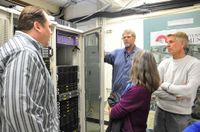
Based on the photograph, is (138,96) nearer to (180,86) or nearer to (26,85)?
(180,86)

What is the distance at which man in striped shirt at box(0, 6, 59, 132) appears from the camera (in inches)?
35.6

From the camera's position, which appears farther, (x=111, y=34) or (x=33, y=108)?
(x=111, y=34)

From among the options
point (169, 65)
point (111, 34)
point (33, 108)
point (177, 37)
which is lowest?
point (33, 108)

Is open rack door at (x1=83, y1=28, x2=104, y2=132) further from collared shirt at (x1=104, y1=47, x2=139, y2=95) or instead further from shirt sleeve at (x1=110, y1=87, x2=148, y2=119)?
shirt sleeve at (x1=110, y1=87, x2=148, y2=119)

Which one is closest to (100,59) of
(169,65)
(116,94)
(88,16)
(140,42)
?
(116,94)

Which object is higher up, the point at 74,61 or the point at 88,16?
the point at 88,16

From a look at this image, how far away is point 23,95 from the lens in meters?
0.90

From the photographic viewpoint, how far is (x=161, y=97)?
83.5 inches

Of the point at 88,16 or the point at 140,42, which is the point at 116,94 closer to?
the point at 140,42

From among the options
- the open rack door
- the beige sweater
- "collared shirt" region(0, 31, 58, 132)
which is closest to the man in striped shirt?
"collared shirt" region(0, 31, 58, 132)

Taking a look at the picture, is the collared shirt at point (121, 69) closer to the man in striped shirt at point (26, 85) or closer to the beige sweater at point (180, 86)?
the beige sweater at point (180, 86)

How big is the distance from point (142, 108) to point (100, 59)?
1182 millimetres

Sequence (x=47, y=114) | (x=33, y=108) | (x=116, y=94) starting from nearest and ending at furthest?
(x=33, y=108) → (x=47, y=114) → (x=116, y=94)

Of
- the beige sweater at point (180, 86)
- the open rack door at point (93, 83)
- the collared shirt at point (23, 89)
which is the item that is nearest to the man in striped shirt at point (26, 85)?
the collared shirt at point (23, 89)
